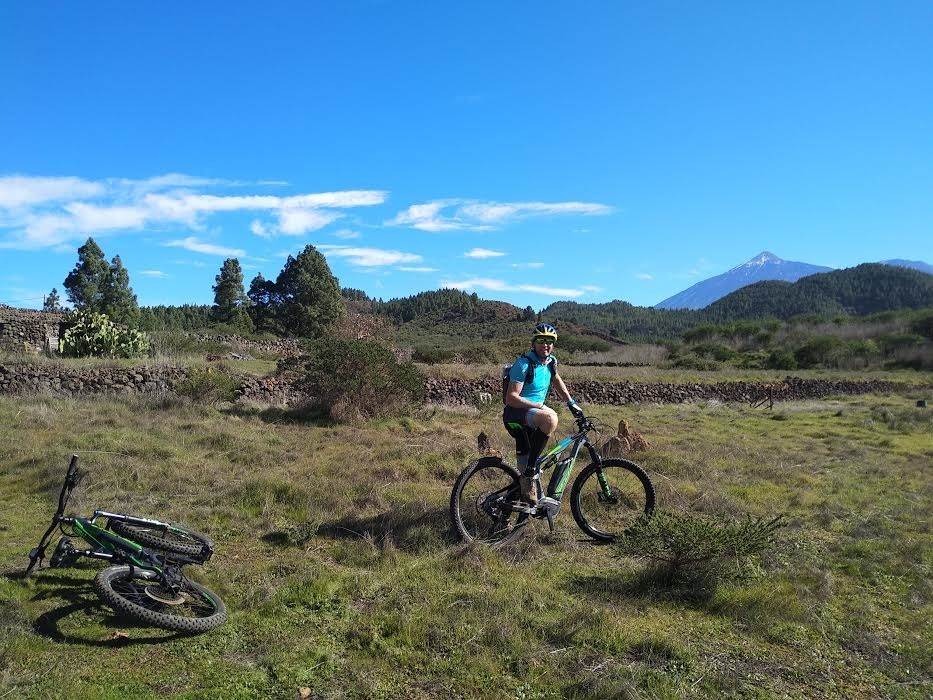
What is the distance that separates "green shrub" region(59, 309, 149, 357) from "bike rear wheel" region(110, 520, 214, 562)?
16.0 metres

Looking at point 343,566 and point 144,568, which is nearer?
point 144,568

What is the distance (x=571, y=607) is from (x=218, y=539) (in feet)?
11.0

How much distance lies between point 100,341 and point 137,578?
17114 mm

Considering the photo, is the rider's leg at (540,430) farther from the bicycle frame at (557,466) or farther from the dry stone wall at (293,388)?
the dry stone wall at (293,388)

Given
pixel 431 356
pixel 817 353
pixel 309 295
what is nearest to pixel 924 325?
pixel 817 353

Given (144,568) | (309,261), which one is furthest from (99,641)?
(309,261)

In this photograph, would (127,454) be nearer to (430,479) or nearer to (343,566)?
(430,479)

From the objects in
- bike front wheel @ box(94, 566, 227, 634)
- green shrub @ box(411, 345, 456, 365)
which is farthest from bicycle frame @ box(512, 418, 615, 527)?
green shrub @ box(411, 345, 456, 365)

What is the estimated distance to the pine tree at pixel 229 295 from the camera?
48219mm

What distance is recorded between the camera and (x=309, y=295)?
151 ft

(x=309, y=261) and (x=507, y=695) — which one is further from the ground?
(x=309, y=261)

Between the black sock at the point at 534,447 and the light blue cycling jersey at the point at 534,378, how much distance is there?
0.31m

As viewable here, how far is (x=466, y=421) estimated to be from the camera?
13.7 meters

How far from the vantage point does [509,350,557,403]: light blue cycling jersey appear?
5305mm
